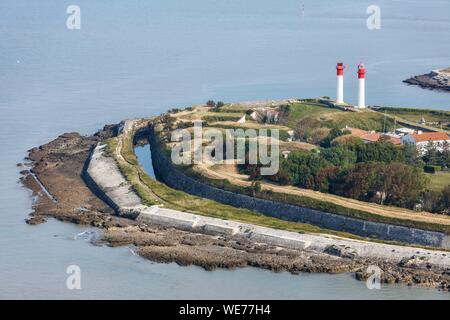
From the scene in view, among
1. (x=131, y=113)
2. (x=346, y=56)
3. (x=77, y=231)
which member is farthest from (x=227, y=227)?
(x=346, y=56)

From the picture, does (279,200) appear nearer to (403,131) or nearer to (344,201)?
(344,201)

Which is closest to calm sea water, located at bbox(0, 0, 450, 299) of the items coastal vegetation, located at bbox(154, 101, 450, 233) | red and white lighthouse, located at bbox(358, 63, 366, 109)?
coastal vegetation, located at bbox(154, 101, 450, 233)

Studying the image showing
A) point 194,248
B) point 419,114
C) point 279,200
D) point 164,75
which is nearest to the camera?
point 194,248

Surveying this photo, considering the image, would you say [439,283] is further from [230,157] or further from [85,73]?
[85,73]

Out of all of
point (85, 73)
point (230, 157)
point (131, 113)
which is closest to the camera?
point (230, 157)

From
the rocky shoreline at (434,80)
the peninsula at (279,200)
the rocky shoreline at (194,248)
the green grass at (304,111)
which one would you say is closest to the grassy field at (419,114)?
the peninsula at (279,200)

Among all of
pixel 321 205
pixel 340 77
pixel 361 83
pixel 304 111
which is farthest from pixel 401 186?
pixel 340 77

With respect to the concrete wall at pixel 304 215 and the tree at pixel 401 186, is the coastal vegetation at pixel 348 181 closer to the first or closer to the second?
the tree at pixel 401 186
